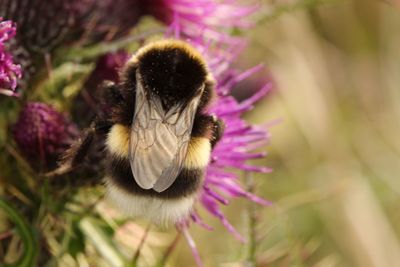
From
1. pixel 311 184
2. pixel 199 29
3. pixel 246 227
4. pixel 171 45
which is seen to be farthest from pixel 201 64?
pixel 311 184

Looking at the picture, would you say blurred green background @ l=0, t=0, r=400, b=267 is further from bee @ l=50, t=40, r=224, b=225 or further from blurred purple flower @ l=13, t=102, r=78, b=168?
bee @ l=50, t=40, r=224, b=225

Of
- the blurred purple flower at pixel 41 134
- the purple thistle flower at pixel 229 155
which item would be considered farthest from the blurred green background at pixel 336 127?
the blurred purple flower at pixel 41 134

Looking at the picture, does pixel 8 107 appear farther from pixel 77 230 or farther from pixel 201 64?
pixel 201 64

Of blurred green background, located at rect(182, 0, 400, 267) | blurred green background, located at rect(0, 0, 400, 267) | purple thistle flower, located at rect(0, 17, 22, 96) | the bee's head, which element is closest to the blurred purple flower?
purple thistle flower, located at rect(0, 17, 22, 96)

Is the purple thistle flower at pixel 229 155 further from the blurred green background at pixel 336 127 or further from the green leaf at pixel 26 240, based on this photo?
the blurred green background at pixel 336 127

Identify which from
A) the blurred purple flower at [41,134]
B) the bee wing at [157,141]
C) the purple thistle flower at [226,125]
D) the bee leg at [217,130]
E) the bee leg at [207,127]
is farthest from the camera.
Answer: the purple thistle flower at [226,125]

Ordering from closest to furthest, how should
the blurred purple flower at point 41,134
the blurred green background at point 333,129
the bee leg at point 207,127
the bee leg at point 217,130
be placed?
the bee leg at point 207,127, the bee leg at point 217,130, the blurred purple flower at point 41,134, the blurred green background at point 333,129
